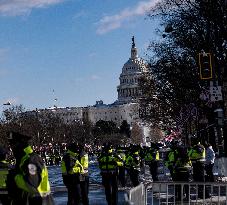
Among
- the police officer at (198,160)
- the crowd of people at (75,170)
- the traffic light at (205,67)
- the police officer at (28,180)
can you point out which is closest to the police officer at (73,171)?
the crowd of people at (75,170)

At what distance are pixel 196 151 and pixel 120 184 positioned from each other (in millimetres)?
8699

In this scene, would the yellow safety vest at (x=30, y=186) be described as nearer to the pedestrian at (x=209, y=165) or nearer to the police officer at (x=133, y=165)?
the pedestrian at (x=209, y=165)

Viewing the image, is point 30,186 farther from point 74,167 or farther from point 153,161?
point 153,161

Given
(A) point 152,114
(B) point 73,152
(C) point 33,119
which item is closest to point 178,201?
(B) point 73,152

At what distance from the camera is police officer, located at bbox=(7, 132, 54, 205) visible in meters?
7.85

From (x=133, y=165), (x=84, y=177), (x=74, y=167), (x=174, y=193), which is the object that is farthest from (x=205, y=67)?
(x=174, y=193)

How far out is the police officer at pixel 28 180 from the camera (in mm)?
7852

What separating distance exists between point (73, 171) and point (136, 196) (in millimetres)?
4787

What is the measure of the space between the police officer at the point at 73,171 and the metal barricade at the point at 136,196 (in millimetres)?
3979

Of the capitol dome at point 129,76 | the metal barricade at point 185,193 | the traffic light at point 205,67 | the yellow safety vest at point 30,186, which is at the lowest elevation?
the metal barricade at point 185,193

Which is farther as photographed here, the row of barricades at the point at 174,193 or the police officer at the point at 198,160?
the police officer at the point at 198,160

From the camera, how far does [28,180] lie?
7.86 metres

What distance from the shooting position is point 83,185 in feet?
52.1

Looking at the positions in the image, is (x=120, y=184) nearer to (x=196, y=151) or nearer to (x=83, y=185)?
(x=196, y=151)
